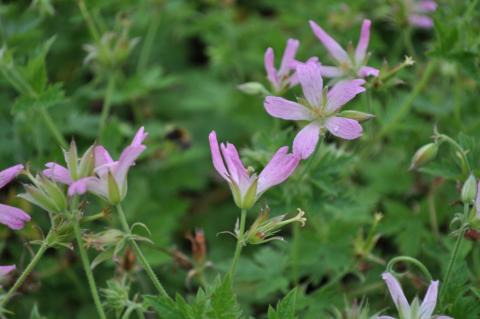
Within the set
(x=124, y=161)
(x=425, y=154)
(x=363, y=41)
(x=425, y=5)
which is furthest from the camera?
(x=425, y=5)

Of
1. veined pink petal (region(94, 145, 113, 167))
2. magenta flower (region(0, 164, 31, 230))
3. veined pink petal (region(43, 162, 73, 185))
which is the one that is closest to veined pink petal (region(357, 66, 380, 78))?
veined pink petal (region(94, 145, 113, 167))

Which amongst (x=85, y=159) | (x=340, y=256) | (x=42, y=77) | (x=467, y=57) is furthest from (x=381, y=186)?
(x=85, y=159)

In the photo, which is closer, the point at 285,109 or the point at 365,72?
the point at 285,109

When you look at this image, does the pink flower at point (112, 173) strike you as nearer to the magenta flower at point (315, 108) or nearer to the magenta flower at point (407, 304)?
the magenta flower at point (315, 108)

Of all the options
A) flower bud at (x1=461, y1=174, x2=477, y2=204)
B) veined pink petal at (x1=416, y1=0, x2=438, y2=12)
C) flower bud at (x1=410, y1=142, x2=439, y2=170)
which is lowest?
flower bud at (x1=410, y1=142, x2=439, y2=170)

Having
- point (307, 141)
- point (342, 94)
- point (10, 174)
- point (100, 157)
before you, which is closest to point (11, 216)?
point (10, 174)

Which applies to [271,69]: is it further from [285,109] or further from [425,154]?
[425,154]

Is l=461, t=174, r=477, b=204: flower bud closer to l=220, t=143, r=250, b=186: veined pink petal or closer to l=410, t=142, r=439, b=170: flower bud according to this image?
l=410, t=142, r=439, b=170: flower bud
